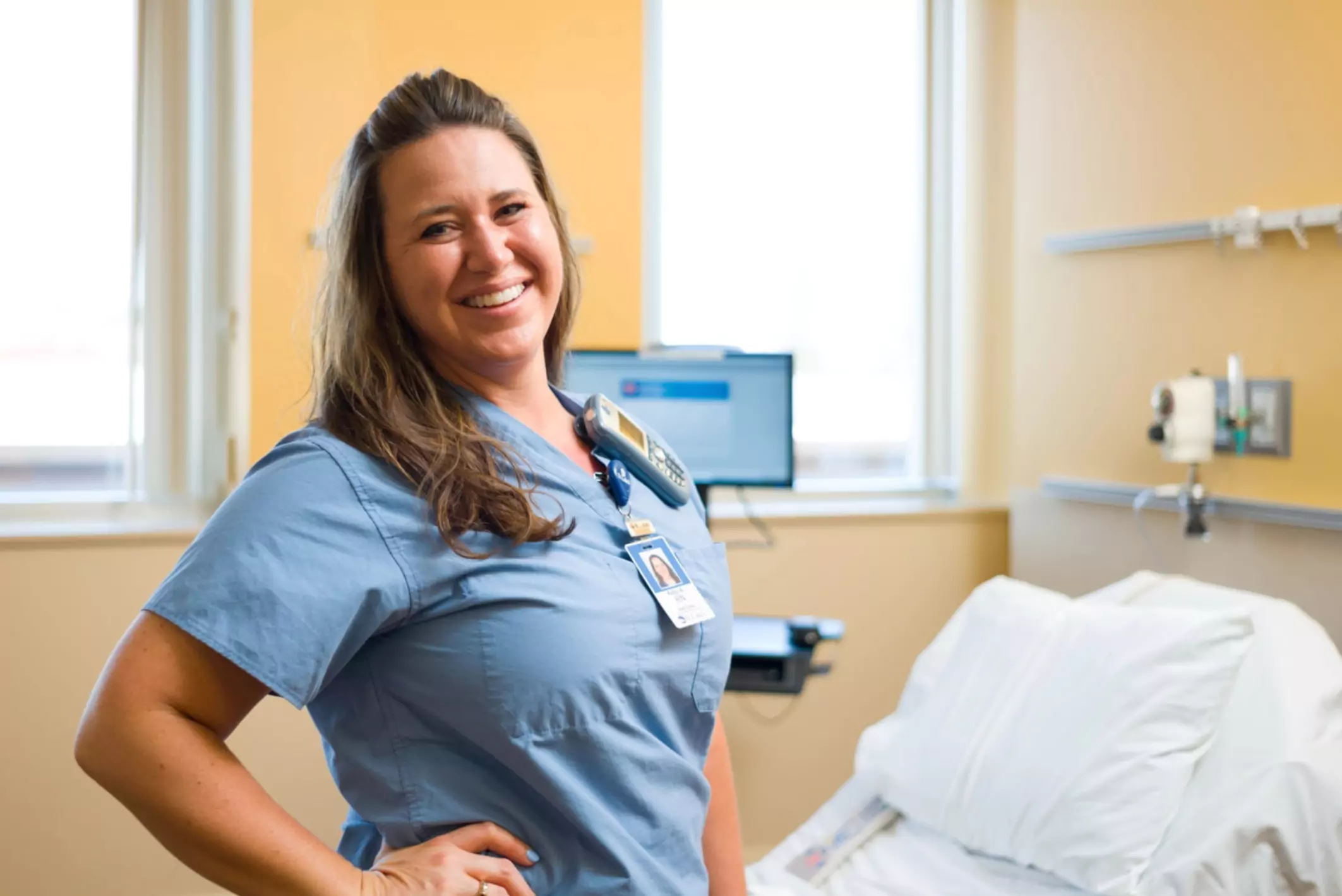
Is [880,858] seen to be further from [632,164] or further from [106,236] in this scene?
[106,236]

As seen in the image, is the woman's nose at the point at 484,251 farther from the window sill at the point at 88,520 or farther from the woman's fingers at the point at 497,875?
the window sill at the point at 88,520

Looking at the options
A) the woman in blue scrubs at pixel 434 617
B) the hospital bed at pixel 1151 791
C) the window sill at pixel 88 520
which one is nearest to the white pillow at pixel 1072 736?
the hospital bed at pixel 1151 791

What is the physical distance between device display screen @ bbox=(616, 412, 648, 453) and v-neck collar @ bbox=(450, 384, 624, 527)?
98mm

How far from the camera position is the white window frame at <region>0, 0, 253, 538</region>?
2.84 meters

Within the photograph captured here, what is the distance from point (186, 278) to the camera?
2.90 m

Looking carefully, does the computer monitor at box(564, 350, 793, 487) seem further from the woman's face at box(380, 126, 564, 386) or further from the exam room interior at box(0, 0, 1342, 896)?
the woman's face at box(380, 126, 564, 386)

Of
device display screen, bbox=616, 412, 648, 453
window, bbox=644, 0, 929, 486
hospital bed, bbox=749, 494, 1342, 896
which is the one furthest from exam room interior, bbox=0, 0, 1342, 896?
device display screen, bbox=616, 412, 648, 453

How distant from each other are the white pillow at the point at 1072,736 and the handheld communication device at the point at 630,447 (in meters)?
0.83

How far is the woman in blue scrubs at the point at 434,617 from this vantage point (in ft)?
3.09

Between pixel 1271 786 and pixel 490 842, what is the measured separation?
3.60 ft

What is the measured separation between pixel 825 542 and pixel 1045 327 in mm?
741

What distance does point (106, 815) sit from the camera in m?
2.76

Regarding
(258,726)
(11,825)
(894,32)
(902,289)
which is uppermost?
(894,32)

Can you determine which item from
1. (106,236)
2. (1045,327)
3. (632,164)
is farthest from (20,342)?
(1045,327)
